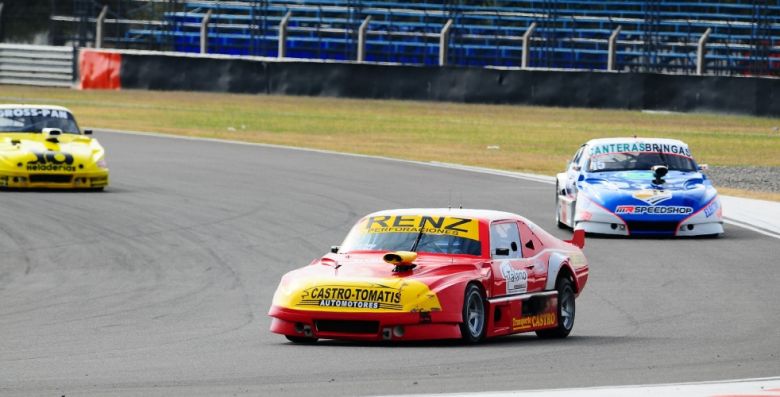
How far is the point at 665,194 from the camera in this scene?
Result: 62.0 ft

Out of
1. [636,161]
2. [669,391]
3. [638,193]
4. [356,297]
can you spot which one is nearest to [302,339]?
[356,297]

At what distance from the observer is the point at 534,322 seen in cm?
1119

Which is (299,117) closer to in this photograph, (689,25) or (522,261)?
(689,25)

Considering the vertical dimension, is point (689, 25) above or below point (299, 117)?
above

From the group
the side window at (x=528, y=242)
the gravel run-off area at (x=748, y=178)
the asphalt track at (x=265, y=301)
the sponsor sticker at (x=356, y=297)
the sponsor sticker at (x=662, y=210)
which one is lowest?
Answer: the asphalt track at (x=265, y=301)

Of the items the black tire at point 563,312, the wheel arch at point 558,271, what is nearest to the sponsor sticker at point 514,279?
the wheel arch at point 558,271

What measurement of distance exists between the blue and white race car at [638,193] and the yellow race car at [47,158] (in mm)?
7257

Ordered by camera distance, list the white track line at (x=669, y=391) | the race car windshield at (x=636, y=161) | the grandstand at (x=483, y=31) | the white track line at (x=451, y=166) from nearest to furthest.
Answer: the white track line at (x=669, y=391)
the race car windshield at (x=636, y=161)
the white track line at (x=451, y=166)
the grandstand at (x=483, y=31)

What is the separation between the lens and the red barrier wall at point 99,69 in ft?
163

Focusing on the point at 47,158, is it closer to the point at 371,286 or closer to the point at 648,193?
the point at 648,193

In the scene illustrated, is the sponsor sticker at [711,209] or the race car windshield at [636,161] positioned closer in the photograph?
the sponsor sticker at [711,209]

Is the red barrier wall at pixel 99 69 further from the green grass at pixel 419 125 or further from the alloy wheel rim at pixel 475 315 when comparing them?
the alloy wheel rim at pixel 475 315

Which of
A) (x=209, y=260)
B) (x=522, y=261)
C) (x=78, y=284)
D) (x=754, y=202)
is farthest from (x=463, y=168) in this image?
(x=522, y=261)

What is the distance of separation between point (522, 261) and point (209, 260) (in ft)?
18.3
